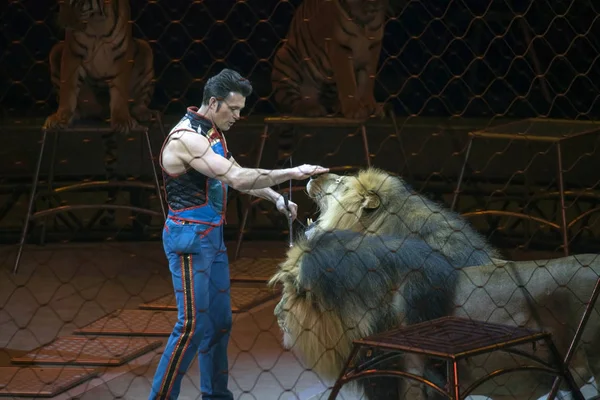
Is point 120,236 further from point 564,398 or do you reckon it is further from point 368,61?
point 564,398

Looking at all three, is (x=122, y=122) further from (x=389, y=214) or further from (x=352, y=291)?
(x=352, y=291)

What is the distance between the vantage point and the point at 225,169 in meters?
3.47

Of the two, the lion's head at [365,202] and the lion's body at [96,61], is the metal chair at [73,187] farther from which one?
the lion's head at [365,202]

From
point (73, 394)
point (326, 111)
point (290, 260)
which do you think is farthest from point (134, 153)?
point (290, 260)

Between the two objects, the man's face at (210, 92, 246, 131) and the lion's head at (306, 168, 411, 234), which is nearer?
the man's face at (210, 92, 246, 131)

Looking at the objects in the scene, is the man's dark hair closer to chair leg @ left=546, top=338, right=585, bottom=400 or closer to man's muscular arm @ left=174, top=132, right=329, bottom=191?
man's muscular arm @ left=174, top=132, right=329, bottom=191

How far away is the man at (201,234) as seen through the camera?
354 centimetres

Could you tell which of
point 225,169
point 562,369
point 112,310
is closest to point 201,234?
point 225,169

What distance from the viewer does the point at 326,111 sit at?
21.5 feet

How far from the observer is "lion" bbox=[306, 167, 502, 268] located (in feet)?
12.2

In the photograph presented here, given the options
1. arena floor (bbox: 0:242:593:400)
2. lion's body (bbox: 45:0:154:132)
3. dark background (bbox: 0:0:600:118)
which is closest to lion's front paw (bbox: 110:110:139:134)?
lion's body (bbox: 45:0:154:132)

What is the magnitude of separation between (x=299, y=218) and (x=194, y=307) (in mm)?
2611

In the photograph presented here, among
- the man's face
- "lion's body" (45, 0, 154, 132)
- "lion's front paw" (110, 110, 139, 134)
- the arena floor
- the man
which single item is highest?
the man's face

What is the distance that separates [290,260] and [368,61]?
283 centimetres
